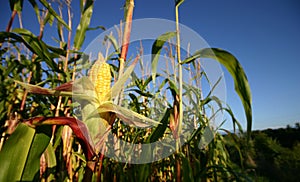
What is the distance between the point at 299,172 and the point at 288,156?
50cm

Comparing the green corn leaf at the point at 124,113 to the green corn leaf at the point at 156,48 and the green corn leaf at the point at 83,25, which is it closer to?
the green corn leaf at the point at 156,48

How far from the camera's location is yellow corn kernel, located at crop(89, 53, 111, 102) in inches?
16.0

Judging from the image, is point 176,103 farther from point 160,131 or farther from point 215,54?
point 215,54

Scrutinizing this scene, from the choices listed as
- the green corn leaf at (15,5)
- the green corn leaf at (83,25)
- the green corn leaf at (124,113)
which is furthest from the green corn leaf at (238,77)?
the green corn leaf at (15,5)

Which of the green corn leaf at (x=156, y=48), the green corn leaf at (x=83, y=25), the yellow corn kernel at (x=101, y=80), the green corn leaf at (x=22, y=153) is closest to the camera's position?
the green corn leaf at (x=22, y=153)

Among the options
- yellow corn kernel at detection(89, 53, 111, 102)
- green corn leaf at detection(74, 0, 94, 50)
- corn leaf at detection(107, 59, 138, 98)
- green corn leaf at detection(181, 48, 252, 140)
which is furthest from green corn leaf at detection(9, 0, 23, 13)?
green corn leaf at detection(181, 48, 252, 140)

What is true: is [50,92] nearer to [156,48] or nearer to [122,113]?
[122,113]

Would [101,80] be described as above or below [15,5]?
below

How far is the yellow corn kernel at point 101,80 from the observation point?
1.34ft

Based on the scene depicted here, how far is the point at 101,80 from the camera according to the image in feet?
1.43

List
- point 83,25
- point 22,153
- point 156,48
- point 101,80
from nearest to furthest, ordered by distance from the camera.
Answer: point 22,153 → point 101,80 → point 156,48 → point 83,25

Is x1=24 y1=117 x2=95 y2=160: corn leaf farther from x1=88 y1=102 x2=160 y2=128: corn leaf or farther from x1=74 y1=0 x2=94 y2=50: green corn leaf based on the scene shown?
x1=74 y1=0 x2=94 y2=50: green corn leaf

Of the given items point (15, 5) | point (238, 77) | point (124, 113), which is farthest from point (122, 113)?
point (15, 5)

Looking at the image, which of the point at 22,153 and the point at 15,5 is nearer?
the point at 22,153
